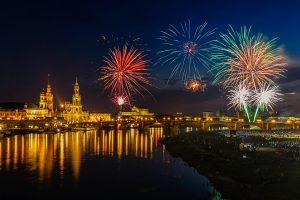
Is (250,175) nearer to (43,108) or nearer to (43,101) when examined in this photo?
(43,108)

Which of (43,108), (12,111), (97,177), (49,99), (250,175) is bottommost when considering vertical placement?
(97,177)

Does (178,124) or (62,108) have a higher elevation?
(62,108)

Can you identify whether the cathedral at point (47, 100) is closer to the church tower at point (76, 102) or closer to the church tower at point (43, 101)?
the church tower at point (43, 101)

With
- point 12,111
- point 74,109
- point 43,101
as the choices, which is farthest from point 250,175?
point 43,101

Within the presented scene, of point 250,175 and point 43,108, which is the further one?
point 43,108

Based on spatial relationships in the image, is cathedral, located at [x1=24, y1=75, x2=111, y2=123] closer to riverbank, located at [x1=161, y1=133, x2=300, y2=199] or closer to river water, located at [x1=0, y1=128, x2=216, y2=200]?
river water, located at [x1=0, y1=128, x2=216, y2=200]

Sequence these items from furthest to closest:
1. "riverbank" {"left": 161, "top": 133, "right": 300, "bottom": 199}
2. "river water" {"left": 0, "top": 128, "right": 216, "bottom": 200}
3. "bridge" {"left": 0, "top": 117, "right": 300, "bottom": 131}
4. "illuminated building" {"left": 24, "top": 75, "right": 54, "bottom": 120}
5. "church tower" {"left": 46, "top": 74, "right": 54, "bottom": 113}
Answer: "church tower" {"left": 46, "top": 74, "right": 54, "bottom": 113}, "illuminated building" {"left": 24, "top": 75, "right": 54, "bottom": 120}, "bridge" {"left": 0, "top": 117, "right": 300, "bottom": 131}, "river water" {"left": 0, "top": 128, "right": 216, "bottom": 200}, "riverbank" {"left": 161, "top": 133, "right": 300, "bottom": 199}

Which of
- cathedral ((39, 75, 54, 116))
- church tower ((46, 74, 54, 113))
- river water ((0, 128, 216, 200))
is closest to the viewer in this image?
river water ((0, 128, 216, 200))

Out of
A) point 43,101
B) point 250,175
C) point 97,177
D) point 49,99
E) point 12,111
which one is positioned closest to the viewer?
point 250,175

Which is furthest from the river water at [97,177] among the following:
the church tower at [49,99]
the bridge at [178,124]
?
the church tower at [49,99]

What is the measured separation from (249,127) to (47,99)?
85505 mm

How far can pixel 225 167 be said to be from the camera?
41250mm

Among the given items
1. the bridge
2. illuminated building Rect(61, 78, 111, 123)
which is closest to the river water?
the bridge

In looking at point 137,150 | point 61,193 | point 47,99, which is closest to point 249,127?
point 137,150
